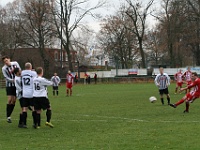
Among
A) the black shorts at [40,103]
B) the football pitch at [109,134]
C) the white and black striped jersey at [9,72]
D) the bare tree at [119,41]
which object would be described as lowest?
the football pitch at [109,134]

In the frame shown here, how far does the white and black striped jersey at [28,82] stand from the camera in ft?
40.9

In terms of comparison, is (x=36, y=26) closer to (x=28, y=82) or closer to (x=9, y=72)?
Answer: (x=9, y=72)

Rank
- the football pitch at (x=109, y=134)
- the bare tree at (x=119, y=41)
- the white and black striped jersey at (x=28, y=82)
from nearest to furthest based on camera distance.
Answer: the football pitch at (x=109, y=134), the white and black striped jersey at (x=28, y=82), the bare tree at (x=119, y=41)

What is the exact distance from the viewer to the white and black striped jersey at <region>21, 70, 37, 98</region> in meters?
12.5

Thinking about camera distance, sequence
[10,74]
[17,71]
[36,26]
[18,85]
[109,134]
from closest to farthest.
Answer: [109,134] < [17,71] < [18,85] < [10,74] < [36,26]

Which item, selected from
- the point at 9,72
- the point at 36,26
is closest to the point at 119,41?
the point at 36,26

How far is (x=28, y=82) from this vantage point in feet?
41.0

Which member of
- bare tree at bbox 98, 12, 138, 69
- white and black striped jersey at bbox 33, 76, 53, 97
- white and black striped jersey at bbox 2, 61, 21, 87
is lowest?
white and black striped jersey at bbox 33, 76, 53, 97

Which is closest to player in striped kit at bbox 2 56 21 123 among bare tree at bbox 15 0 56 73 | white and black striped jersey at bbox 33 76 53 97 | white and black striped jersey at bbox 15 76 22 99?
white and black striped jersey at bbox 15 76 22 99

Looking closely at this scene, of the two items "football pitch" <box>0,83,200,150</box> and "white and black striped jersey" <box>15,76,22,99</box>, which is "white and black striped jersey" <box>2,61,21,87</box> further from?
"football pitch" <box>0,83,200,150</box>

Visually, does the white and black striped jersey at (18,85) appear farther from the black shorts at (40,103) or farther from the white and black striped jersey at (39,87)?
the black shorts at (40,103)

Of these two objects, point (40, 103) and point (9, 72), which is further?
point (9, 72)

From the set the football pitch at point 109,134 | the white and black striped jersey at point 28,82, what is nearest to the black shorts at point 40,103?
the white and black striped jersey at point 28,82

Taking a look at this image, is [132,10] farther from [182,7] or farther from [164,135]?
[164,135]
